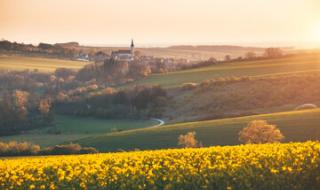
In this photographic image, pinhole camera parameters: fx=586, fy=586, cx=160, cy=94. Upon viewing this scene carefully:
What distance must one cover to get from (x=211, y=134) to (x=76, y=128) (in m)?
33.4

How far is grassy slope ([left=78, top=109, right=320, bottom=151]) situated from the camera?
41.5 meters

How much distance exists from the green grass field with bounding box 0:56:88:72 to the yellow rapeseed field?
130 m

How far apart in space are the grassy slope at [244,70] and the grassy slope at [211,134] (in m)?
53.7

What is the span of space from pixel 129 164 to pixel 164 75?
107952 millimetres

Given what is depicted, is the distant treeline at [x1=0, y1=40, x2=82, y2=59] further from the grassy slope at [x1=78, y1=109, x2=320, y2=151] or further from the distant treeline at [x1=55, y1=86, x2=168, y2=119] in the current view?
the grassy slope at [x1=78, y1=109, x2=320, y2=151]

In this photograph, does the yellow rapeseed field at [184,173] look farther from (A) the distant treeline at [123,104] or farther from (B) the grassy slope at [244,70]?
(B) the grassy slope at [244,70]

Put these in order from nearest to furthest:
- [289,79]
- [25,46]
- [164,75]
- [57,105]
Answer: [289,79] < [57,105] < [164,75] < [25,46]

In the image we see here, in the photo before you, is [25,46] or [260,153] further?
[25,46]

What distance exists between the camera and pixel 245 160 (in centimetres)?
1512

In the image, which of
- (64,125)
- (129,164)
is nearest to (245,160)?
(129,164)

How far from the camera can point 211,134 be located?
148 ft

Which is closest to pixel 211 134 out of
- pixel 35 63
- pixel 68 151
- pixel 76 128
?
pixel 68 151

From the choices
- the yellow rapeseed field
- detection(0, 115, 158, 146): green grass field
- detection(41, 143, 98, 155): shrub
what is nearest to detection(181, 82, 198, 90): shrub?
detection(0, 115, 158, 146): green grass field

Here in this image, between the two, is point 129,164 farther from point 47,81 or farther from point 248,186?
point 47,81
